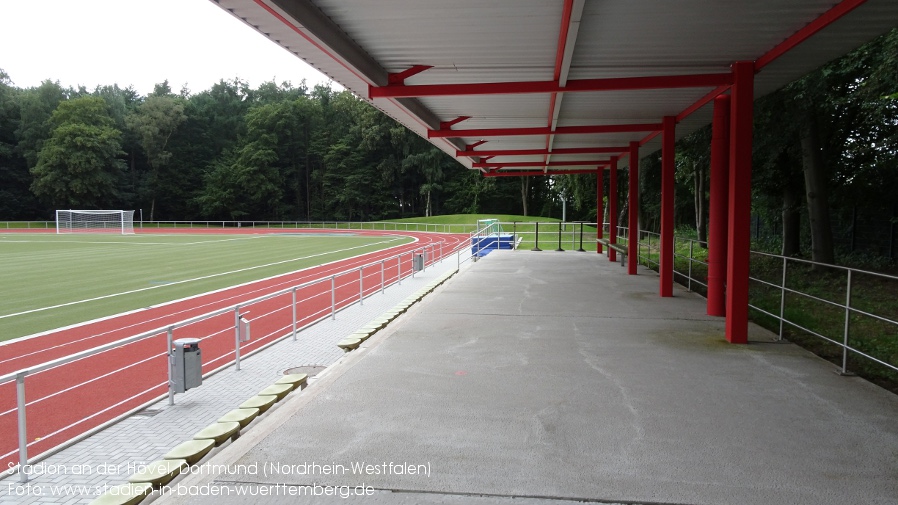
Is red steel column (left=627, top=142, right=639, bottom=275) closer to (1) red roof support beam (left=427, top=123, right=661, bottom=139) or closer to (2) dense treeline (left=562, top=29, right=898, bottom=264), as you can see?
(1) red roof support beam (left=427, top=123, right=661, bottom=139)

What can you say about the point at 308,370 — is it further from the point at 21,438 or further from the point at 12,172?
the point at 12,172

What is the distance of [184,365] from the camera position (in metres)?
5.93

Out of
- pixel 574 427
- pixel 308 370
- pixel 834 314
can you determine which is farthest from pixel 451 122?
pixel 834 314

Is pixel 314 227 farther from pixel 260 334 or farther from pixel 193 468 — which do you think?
pixel 193 468

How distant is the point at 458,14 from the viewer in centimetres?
604

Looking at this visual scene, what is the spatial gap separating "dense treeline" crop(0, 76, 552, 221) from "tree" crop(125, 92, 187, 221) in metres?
0.14

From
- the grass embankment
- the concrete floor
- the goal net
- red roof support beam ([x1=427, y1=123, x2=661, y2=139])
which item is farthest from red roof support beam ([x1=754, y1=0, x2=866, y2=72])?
the goal net

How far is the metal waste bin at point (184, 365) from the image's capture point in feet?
19.4

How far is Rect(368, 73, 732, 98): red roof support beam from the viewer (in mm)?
8367

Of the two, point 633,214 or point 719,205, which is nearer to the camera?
point 719,205

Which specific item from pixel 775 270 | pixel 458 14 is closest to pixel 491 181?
pixel 775 270

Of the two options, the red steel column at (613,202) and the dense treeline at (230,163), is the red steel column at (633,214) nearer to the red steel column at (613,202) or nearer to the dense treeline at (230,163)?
Answer: the red steel column at (613,202)

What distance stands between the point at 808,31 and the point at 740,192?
208 cm

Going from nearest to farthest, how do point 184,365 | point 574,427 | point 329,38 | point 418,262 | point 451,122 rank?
point 574,427 < point 184,365 < point 329,38 < point 451,122 < point 418,262
